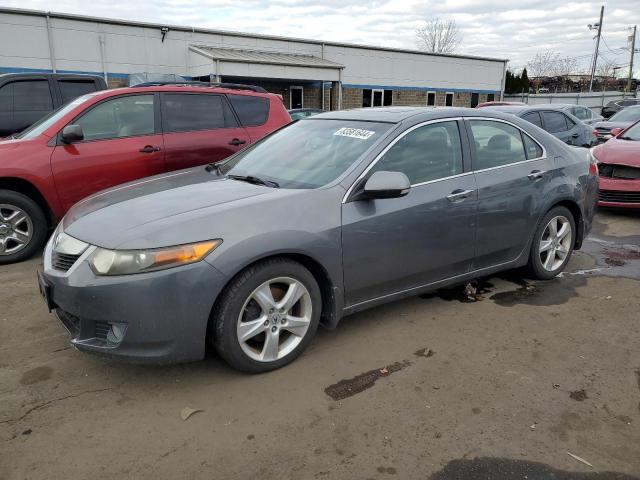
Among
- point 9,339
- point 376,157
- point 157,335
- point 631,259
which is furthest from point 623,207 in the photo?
point 9,339

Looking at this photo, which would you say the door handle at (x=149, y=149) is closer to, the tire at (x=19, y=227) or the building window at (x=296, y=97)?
the tire at (x=19, y=227)

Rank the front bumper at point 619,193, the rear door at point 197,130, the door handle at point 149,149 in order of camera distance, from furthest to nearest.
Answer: the front bumper at point 619,193, the rear door at point 197,130, the door handle at point 149,149

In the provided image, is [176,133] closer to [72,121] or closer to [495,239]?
[72,121]

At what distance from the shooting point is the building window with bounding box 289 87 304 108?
27.5 meters

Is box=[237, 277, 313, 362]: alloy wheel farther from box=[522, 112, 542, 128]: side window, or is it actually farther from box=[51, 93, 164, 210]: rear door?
box=[522, 112, 542, 128]: side window

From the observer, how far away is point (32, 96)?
23.9 feet

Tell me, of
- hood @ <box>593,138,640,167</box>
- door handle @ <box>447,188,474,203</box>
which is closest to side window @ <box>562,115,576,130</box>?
hood @ <box>593,138,640,167</box>

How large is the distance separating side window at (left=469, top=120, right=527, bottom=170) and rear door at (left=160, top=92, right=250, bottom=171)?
10.4 ft

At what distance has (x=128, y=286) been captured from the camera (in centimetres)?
276

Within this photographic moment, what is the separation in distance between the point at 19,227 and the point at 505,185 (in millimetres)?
4797

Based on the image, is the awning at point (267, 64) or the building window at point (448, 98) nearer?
the awning at point (267, 64)

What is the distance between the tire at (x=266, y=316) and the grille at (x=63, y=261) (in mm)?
899

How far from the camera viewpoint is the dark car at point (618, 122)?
12703mm

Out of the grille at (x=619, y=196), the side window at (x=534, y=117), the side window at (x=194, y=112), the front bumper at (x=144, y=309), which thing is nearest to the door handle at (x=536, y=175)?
the front bumper at (x=144, y=309)
